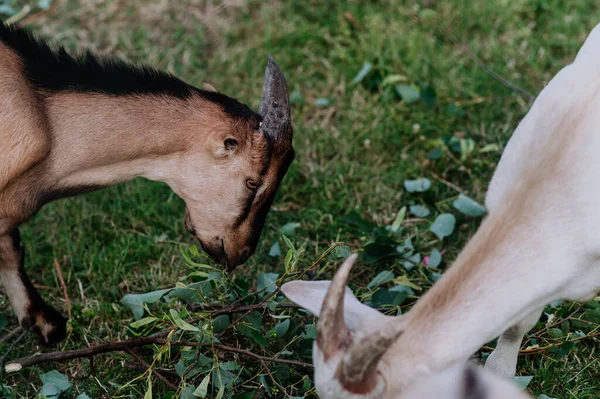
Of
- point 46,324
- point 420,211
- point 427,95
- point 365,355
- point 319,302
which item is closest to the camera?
point 365,355

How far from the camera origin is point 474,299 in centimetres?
270

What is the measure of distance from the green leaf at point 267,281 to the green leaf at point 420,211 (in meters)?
1.08

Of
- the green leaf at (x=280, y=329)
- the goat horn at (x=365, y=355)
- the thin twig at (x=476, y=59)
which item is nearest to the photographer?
the goat horn at (x=365, y=355)

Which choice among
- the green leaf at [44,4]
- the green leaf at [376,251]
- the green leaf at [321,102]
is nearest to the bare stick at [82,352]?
the green leaf at [376,251]

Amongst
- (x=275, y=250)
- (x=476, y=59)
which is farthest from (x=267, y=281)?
(x=476, y=59)

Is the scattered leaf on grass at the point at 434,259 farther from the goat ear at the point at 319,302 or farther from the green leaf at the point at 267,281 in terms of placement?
the goat ear at the point at 319,302

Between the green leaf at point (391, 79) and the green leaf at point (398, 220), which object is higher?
the green leaf at point (391, 79)

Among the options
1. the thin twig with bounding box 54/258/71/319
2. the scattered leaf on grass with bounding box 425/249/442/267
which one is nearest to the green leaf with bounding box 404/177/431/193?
the scattered leaf on grass with bounding box 425/249/442/267

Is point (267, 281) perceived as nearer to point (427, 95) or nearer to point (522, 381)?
point (522, 381)

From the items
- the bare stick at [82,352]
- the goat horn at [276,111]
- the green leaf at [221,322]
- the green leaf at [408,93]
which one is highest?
the goat horn at [276,111]

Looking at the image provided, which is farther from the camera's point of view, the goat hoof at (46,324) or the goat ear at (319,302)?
the goat hoof at (46,324)

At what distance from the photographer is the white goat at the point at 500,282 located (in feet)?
8.55

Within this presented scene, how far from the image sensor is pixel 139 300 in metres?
3.80

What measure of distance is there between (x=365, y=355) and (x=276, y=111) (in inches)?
60.1
